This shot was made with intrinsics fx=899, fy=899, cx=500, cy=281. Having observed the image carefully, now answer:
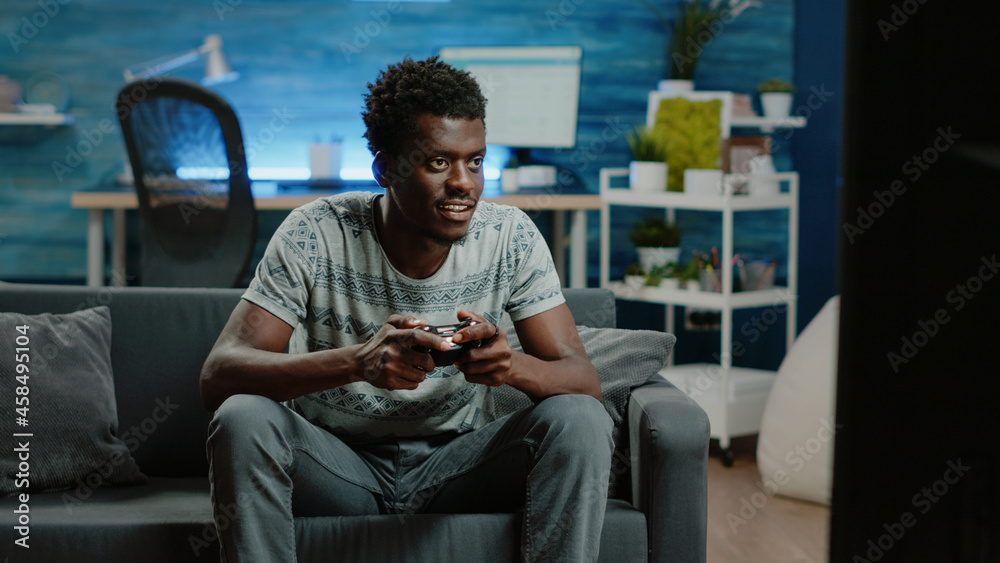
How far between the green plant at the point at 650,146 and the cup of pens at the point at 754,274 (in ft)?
1.54

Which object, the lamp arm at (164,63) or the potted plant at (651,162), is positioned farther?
the lamp arm at (164,63)

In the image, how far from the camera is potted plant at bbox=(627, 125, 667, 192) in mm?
3137

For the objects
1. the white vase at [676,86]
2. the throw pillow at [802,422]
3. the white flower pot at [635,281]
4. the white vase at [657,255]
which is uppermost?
the white vase at [676,86]

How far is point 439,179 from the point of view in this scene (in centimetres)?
147

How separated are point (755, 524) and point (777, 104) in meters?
1.70

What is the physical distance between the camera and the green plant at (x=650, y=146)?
3131 millimetres

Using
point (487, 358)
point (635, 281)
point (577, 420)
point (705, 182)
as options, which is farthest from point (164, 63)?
A: point (577, 420)

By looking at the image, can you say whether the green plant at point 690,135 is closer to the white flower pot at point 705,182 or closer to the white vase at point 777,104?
the white flower pot at point 705,182

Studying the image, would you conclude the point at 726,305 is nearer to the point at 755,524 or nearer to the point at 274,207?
the point at 755,524

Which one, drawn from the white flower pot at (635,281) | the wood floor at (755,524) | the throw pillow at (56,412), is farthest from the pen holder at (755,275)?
the throw pillow at (56,412)

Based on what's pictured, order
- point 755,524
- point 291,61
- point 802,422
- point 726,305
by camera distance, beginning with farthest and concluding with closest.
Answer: point 291,61 → point 726,305 → point 802,422 → point 755,524

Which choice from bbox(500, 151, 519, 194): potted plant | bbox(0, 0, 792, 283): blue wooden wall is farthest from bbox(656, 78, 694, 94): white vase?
bbox(500, 151, 519, 194): potted plant

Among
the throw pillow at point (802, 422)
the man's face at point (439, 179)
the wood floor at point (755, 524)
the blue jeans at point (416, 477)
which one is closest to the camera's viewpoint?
the blue jeans at point (416, 477)

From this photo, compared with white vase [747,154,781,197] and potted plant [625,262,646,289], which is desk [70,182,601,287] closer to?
potted plant [625,262,646,289]
